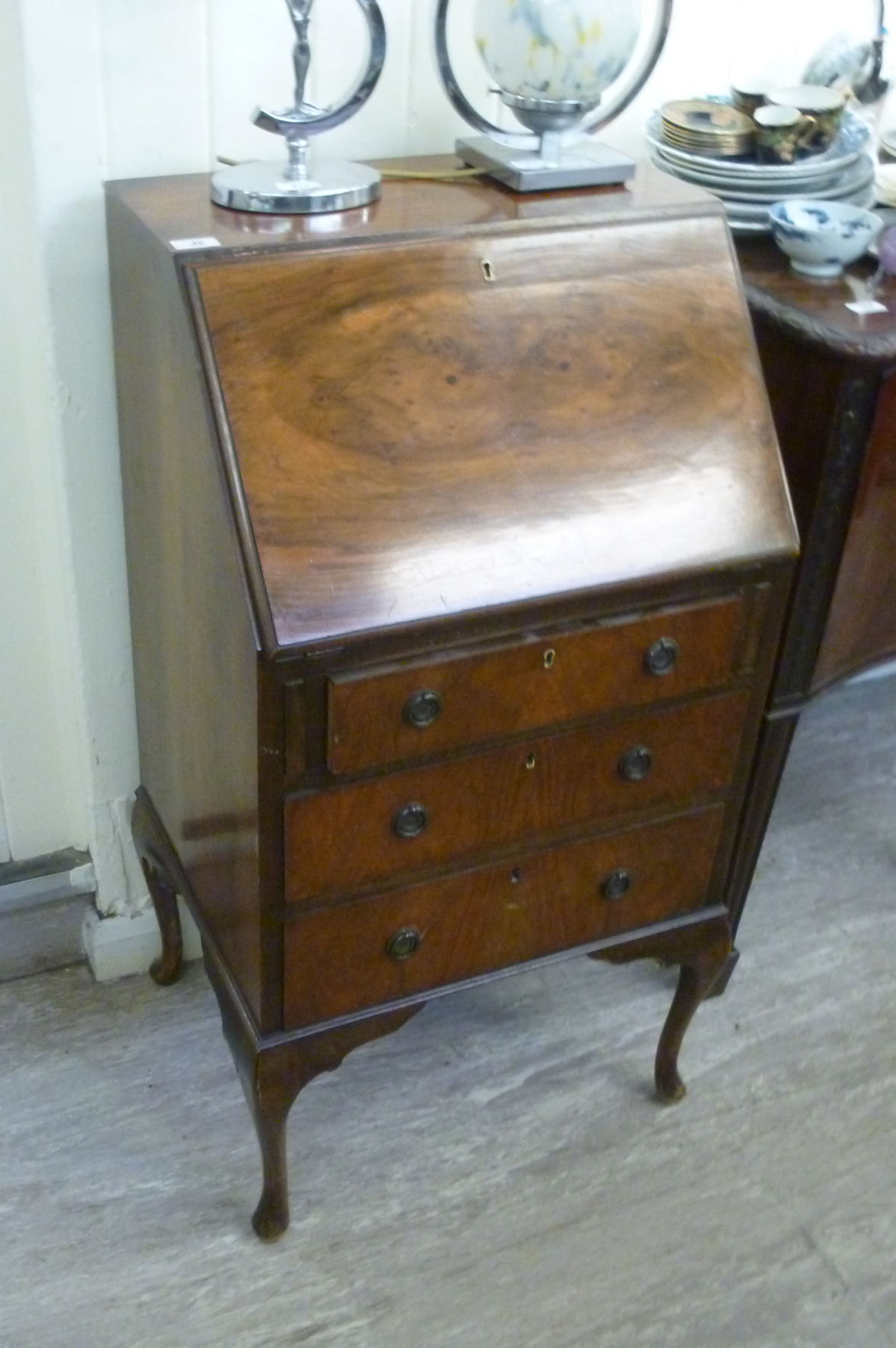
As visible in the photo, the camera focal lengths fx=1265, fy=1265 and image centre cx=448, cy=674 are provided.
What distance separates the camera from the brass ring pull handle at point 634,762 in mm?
1244

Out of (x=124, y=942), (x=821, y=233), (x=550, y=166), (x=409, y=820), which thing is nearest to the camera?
(x=409, y=820)

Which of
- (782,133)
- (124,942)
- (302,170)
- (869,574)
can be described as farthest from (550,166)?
(124,942)

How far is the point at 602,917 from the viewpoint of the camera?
1.37m

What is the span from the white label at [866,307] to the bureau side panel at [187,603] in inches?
28.0

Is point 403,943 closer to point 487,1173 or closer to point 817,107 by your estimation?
point 487,1173

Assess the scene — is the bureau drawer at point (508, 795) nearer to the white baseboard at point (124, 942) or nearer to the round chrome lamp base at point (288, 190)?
the round chrome lamp base at point (288, 190)

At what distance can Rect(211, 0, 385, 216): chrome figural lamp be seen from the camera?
115 centimetres

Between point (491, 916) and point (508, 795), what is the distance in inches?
6.2

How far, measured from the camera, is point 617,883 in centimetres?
134

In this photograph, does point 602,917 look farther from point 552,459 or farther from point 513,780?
point 552,459

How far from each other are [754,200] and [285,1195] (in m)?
1.25

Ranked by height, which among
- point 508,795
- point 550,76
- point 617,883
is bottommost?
point 617,883

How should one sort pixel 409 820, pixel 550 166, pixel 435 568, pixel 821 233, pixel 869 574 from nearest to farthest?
pixel 435 568 → pixel 409 820 → pixel 550 166 → pixel 821 233 → pixel 869 574

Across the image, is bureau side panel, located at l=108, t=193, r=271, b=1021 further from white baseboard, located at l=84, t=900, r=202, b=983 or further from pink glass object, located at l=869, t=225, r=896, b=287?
pink glass object, located at l=869, t=225, r=896, b=287
